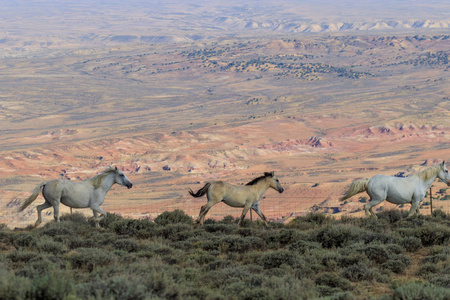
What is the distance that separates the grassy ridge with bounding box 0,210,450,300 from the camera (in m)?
7.30

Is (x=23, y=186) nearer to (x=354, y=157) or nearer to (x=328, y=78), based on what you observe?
(x=354, y=157)

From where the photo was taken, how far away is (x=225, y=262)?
1009 centimetres

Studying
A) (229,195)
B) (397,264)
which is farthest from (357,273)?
(229,195)

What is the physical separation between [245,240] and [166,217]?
4.33m

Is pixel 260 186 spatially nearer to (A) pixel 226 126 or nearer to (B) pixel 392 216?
(B) pixel 392 216

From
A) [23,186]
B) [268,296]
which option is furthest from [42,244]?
[23,186]

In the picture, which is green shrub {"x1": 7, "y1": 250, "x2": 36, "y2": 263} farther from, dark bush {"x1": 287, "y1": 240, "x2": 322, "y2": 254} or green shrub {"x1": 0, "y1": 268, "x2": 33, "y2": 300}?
dark bush {"x1": 287, "y1": 240, "x2": 322, "y2": 254}

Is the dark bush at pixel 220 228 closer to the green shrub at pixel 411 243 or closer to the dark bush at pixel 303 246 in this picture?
the dark bush at pixel 303 246

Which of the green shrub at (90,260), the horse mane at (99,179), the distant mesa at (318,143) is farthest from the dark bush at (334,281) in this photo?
the distant mesa at (318,143)

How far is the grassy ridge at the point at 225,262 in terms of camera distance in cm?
730

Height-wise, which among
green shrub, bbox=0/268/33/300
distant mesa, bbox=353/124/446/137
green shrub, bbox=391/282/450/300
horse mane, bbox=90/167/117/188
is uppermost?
green shrub, bbox=0/268/33/300

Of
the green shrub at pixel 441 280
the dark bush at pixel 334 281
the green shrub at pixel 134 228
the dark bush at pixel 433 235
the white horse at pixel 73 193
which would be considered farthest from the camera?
the white horse at pixel 73 193

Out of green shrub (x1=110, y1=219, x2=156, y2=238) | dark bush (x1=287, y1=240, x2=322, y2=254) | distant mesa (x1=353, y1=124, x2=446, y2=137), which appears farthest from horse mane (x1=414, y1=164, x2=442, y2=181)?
distant mesa (x1=353, y1=124, x2=446, y2=137)

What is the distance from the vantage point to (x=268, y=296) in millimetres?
7457
